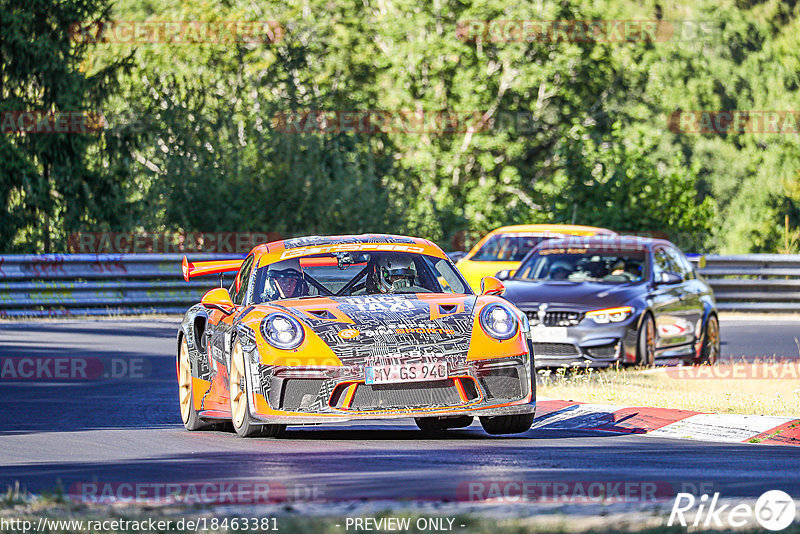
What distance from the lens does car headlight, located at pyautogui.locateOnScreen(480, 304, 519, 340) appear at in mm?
9641

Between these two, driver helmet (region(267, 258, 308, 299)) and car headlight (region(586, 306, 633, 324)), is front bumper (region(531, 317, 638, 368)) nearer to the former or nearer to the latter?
car headlight (region(586, 306, 633, 324))

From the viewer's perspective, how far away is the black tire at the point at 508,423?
9.97m

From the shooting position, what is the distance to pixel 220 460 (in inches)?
339

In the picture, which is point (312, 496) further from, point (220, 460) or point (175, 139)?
point (175, 139)

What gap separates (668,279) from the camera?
53.7 ft

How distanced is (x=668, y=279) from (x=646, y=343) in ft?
4.12

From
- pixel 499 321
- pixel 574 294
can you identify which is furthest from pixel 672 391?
pixel 499 321

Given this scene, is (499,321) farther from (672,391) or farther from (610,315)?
(610,315)

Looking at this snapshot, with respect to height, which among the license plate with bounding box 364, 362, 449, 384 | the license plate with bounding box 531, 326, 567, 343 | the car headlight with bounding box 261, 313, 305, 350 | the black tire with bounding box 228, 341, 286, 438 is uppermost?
the car headlight with bounding box 261, 313, 305, 350

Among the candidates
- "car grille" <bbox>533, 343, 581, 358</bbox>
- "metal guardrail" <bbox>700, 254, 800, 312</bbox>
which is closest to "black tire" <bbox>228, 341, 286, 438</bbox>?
"car grille" <bbox>533, 343, 581, 358</bbox>

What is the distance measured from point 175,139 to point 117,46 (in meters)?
17.1

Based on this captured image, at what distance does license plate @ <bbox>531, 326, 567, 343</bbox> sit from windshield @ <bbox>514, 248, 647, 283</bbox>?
1.27 metres

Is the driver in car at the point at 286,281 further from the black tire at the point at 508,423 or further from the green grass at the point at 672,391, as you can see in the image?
the green grass at the point at 672,391

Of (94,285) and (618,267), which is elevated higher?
(618,267)
